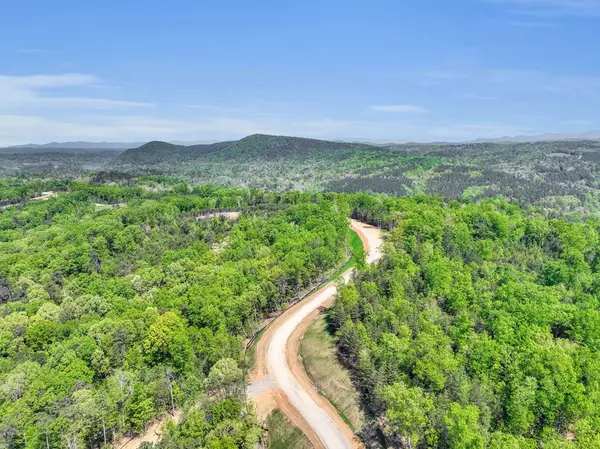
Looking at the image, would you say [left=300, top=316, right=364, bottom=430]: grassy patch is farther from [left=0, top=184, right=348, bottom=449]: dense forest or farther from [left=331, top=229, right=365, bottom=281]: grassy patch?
[left=331, top=229, right=365, bottom=281]: grassy patch

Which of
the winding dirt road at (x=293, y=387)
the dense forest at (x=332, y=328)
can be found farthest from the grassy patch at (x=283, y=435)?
the dense forest at (x=332, y=328)

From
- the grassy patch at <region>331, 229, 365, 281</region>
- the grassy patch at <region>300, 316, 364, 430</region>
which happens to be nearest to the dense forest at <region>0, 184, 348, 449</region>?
the grassy patch at <region>331, 229, 365, 281</region>

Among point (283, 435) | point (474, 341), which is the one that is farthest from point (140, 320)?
point (474, 341)

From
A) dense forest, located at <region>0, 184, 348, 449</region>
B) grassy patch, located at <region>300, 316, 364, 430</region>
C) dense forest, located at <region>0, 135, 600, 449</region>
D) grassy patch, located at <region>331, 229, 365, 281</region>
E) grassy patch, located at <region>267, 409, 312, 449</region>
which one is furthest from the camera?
grassy patch, located at <region>331, 229, 365, 281</region>

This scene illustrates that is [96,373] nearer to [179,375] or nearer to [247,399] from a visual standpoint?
[179,375]

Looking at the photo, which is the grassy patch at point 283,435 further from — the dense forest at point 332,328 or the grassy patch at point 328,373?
the grassy patch at point 328,373

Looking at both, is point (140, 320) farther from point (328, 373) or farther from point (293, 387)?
point (328, 373)
